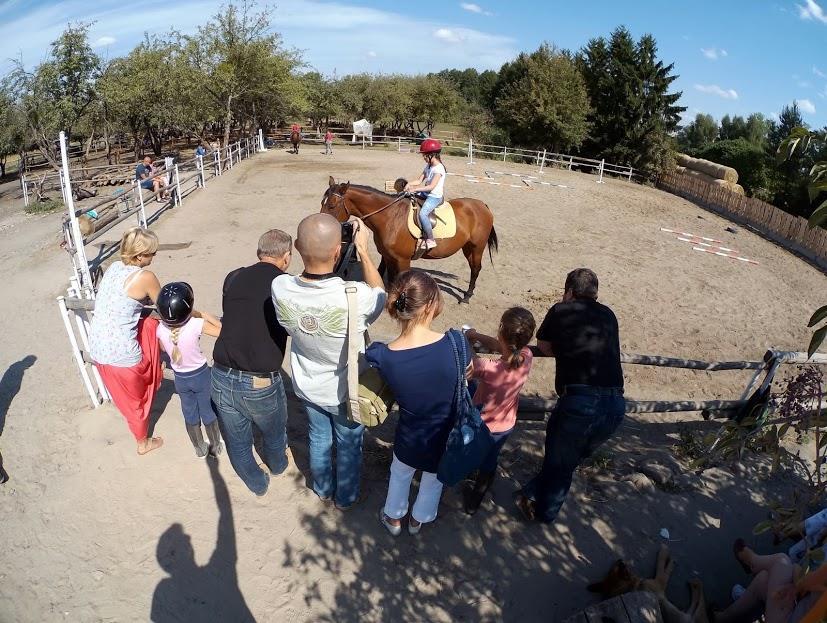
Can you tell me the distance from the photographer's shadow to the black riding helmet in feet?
4.38

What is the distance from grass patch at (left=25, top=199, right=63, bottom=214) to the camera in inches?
645

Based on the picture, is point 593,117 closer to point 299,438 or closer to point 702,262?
point 702,262

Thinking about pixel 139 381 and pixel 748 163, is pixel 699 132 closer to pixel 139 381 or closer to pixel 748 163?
pixel 748 163

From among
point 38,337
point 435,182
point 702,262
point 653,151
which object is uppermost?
point 653,151

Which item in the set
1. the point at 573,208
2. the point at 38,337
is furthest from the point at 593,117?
the point at 38,337

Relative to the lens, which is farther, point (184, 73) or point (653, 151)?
point (653, 151)

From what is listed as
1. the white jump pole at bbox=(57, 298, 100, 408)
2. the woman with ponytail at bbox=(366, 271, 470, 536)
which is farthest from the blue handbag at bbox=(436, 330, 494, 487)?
the white jump pole at bbox=(57, 298, 100, 408)

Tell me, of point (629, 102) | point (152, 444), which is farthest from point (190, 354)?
point (629, 102)

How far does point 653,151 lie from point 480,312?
24098mm

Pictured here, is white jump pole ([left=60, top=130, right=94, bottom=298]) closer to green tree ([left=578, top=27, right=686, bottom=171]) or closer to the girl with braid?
the girl with braid

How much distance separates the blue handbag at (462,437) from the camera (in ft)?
8.07

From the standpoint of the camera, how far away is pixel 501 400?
117 inches

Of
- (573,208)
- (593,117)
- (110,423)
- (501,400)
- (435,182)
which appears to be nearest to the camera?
(501,400)

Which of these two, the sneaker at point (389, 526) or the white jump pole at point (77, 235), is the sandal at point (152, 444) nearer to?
the sneaker at point (389, 526)
